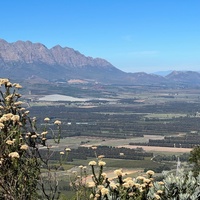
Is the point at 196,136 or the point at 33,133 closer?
the point at 33,133

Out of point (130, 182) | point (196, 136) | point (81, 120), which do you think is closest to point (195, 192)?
point (130, 182)

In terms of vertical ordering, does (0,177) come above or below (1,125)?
below

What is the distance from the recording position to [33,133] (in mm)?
5957

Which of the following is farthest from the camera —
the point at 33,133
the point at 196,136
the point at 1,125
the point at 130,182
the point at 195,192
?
the point at 196,136

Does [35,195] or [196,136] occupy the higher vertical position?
[35,195]

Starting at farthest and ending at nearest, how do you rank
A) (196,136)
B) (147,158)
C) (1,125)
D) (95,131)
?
(95,131) < (196,136) < (147,158) < (1,125)

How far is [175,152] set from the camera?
317 ft

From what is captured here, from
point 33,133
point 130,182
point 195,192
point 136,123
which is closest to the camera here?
point 130,182

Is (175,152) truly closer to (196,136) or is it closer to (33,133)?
(196,136)

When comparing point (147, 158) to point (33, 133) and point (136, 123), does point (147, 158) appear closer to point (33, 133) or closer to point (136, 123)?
point (136, 123)

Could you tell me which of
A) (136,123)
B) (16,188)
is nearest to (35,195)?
(16,188)

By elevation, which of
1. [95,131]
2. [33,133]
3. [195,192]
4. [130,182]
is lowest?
[95,131]

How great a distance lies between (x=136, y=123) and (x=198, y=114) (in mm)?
39678

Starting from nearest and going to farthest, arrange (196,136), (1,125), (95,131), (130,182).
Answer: (1,125)
(130,182)
(196,136)
(95,131)
